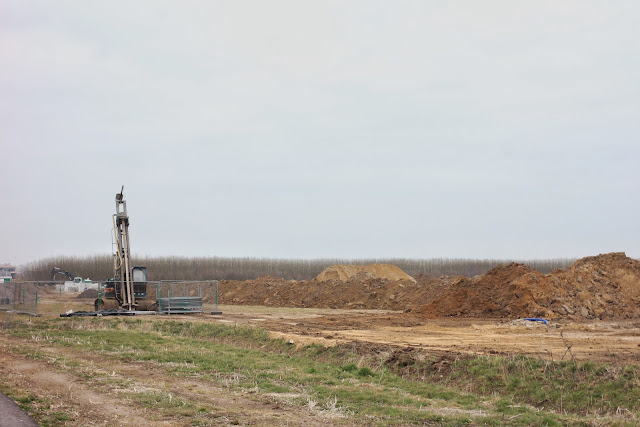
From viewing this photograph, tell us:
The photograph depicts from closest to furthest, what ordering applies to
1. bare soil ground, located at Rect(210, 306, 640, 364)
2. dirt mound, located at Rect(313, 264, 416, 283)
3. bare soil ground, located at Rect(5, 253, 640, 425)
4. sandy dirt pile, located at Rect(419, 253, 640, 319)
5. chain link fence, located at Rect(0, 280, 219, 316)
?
bare soil ground, located at Rect(5, 253, 640, 425) → bare soil ground, located at Rect(210, 306, 640, 364) → chain link fence, located at Rect(0, 280, 219, 316) → sandy dirt pile, located at Rect(419, 253, 640, 319) → dirt mound, located at Rect(313, 264, 416, 283)

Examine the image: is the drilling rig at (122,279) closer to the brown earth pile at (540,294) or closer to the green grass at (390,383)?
the green grass at (390,383)

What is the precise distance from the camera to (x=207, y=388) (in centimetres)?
1266

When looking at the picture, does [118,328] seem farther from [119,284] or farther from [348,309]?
[348,309]

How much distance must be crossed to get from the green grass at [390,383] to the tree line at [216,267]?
186 ft

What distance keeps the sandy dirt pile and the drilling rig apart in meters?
16.0

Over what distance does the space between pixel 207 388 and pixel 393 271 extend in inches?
2207

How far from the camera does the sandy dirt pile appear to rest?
3316 centimetres

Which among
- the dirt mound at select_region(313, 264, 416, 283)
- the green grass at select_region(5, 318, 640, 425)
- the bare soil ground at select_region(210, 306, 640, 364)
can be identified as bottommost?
the bare soil ground at select_region(210, 306, 640, 364)

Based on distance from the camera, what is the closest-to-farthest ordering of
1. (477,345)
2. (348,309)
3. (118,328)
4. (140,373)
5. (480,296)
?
(140,373), (477,345), (118,328), (480,296), (348,309)

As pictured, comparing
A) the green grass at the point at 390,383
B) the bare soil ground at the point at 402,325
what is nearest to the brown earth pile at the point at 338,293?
the bare soil ground at the point at 402,325

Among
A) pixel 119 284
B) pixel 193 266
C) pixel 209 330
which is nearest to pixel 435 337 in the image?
pixel 209 330

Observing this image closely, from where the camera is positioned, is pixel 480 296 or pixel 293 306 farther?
pixel 293 306

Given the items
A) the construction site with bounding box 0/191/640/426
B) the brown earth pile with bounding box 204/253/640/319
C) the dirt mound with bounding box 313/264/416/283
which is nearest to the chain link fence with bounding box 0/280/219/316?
the construction site with bounding box 0/191/640/426

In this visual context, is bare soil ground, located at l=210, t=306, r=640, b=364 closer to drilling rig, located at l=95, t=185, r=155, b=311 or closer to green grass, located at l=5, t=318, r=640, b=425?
green grass, located at l=5, t=318, r=640, b=425
